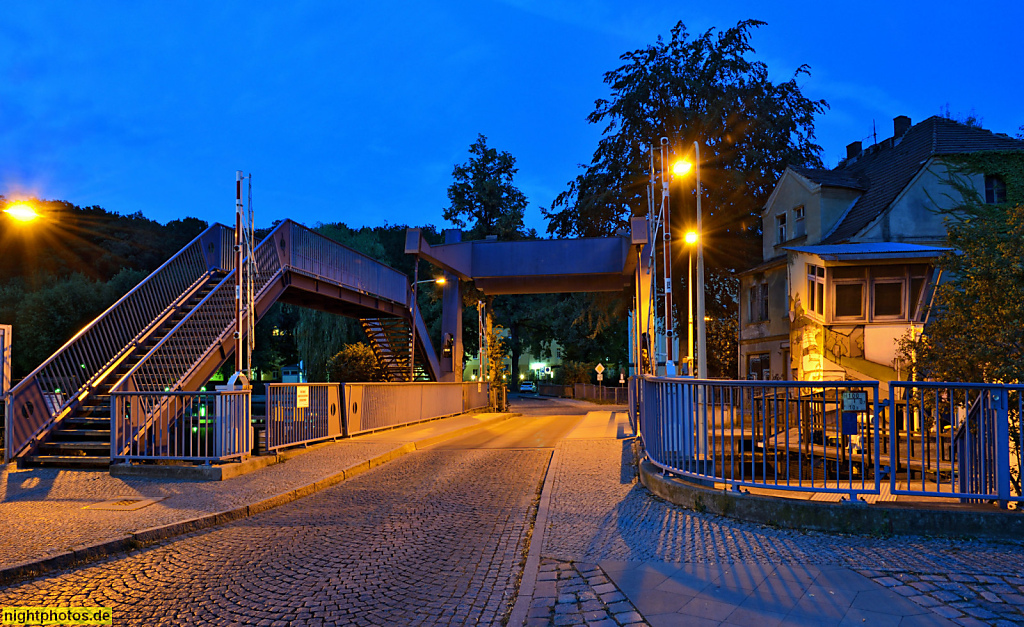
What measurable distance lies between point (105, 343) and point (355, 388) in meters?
5.48

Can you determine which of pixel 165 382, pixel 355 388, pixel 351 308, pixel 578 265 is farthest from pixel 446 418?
pixel 165 382

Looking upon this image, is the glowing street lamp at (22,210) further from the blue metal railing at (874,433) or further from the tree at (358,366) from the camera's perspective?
the tree at (358,366)

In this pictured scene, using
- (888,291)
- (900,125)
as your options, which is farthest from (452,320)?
(900,125)

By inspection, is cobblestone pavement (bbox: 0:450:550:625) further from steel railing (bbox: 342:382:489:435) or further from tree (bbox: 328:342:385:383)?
tree (bbox: 328:342:385:383)

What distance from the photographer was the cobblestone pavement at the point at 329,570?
4871mm

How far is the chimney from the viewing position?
30.4 metres

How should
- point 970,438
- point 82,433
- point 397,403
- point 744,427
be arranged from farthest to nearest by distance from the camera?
1. point 397,403
2. point 82,433
3. point 744,427
4. point 970,438

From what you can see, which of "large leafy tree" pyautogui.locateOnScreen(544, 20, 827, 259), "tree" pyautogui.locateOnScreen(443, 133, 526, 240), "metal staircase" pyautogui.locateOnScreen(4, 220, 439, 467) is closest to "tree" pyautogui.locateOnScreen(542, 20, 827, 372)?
"large leafy tree" pyautogui.locateOnScreen(544, 20, 827, 259)

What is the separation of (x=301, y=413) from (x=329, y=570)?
335 inches

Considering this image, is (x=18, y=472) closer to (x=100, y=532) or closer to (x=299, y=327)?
(x=100, y=532)

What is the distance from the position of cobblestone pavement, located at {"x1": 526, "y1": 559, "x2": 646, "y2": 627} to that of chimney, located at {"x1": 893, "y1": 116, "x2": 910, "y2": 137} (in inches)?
1222

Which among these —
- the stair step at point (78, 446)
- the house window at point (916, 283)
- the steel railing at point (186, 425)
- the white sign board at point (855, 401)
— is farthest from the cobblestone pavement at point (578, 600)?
the house window at point (916, 283)

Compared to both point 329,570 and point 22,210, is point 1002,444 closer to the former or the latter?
point 329,570

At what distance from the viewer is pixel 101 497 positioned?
30.4ft
